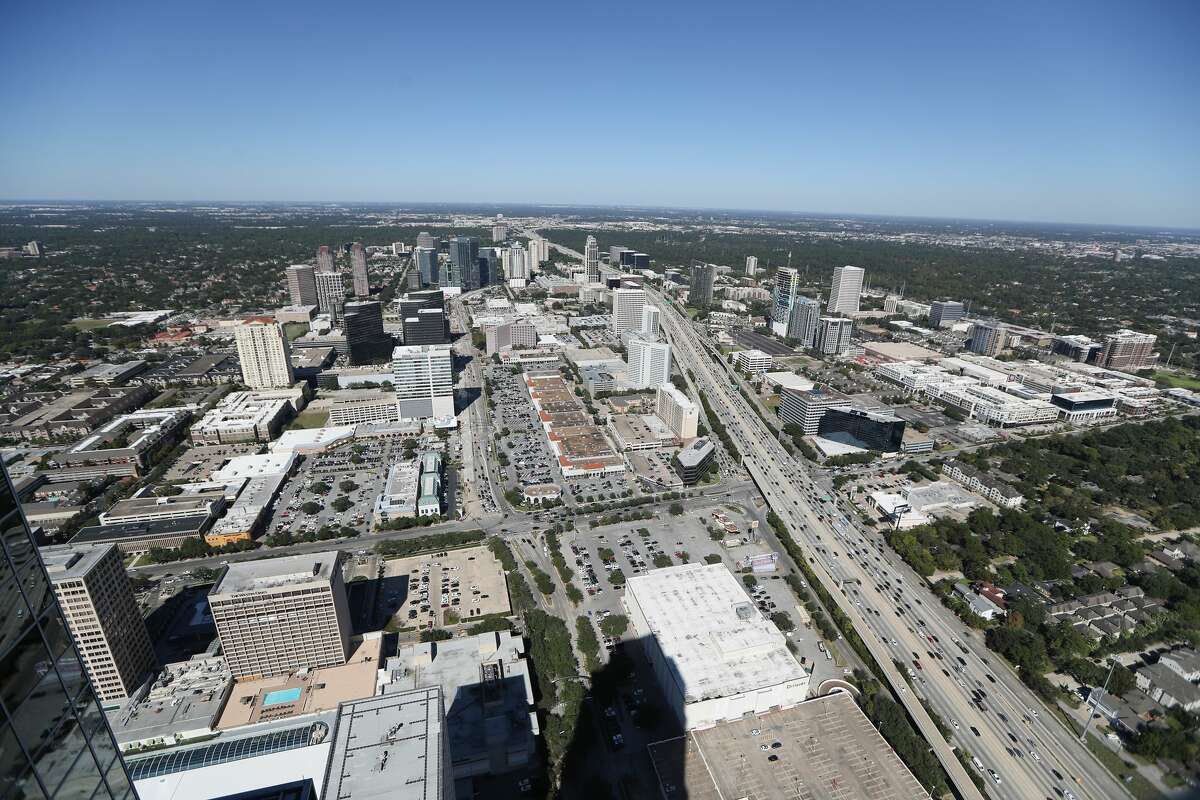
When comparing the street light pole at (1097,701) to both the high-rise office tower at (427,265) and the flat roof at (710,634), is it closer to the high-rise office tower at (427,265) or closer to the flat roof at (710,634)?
the flat roof at (710,634)

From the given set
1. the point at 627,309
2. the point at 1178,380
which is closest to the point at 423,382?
the point at 627,309

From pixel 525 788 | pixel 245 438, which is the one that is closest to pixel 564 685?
pixel 525 788

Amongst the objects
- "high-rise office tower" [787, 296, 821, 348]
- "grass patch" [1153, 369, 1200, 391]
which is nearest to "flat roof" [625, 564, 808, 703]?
"high-rise office tower" [787, 296, 821, 348]

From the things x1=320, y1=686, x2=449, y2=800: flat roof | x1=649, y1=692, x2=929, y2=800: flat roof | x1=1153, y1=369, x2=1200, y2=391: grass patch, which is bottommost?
x1=649, y1=692, x2=929, y2=800: flat roof

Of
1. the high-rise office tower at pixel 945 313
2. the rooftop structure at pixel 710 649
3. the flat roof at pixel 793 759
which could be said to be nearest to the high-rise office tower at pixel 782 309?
the high-rise office tower at pixel 945 313

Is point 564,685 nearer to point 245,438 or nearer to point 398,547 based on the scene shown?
point 398,547

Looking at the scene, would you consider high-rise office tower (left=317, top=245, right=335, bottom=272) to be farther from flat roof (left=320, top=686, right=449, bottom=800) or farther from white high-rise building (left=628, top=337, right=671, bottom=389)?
flat roof (left=320, top=686, right=449, bottom=800)
